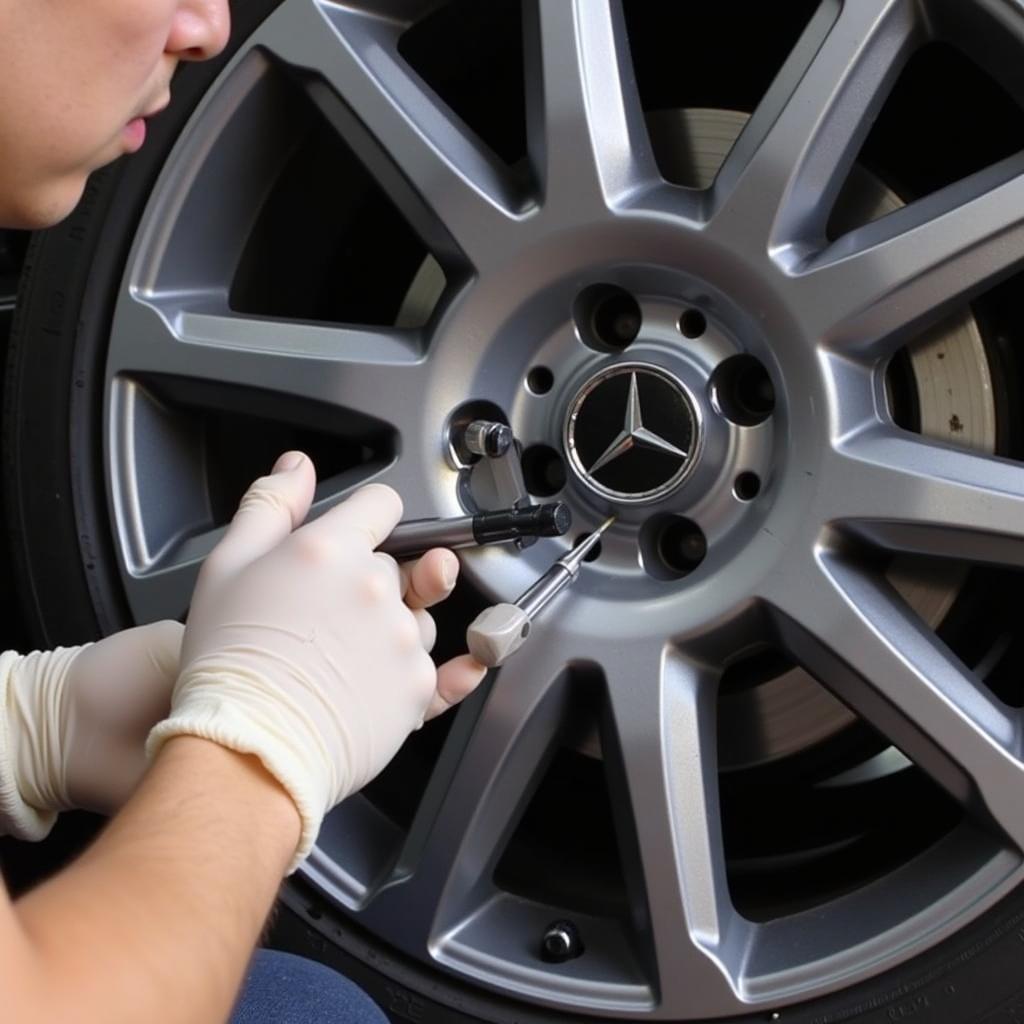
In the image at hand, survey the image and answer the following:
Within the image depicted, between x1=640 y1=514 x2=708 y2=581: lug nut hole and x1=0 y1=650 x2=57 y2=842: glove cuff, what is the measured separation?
0.46 m

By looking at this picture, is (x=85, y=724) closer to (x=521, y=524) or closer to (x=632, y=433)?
(x=521, y=524)

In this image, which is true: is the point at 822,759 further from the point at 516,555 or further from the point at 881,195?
the point at 881,195

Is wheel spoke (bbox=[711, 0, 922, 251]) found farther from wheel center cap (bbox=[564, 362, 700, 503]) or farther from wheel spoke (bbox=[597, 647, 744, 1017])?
wheel spoke (bbox=[597, 647, 744, 1017])

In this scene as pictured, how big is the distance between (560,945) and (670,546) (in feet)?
1.00

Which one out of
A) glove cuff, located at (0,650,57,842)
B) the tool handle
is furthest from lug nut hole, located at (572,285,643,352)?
glove cuff, located at (0,650,57,842)

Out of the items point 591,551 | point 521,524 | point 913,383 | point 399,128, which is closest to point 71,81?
point 399,128

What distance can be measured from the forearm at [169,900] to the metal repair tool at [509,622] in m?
0.20

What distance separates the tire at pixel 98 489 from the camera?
1049 millimetres

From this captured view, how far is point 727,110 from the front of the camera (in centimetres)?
110

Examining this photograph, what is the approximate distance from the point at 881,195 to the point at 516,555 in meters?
0.38

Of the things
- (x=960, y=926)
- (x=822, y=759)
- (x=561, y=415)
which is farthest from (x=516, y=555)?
(x=960, y=926)

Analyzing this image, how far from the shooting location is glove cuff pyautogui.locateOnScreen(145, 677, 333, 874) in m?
0.71

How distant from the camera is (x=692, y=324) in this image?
1008mm

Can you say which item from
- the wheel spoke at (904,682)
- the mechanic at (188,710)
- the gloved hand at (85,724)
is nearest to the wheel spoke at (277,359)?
the mechanic at (188,710)
